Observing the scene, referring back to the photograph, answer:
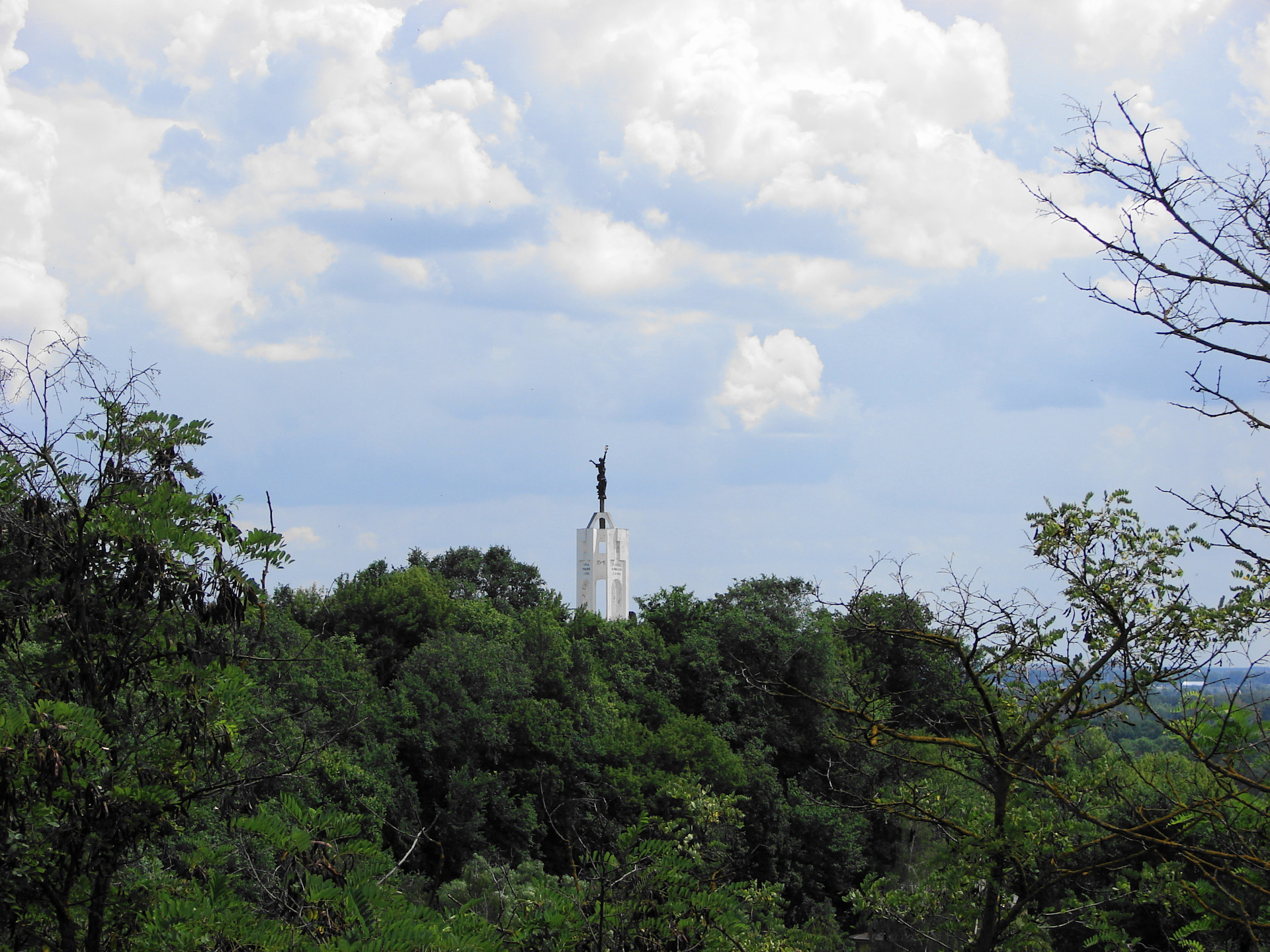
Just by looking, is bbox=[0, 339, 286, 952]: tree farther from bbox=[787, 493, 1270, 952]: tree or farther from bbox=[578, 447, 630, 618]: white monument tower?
bbox=[578, 447, 630, 618]: white monument tower

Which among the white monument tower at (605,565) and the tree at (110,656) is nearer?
the tree at (110,656)

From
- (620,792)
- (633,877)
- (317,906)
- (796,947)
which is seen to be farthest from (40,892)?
(620,792)

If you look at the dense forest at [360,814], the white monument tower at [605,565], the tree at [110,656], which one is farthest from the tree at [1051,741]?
the white monument tower at [605,565]

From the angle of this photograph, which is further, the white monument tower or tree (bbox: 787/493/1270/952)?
the white monument tower

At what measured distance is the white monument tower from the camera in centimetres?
3884

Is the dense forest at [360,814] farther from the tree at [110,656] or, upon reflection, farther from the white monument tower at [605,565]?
the white monument tower at [605,565]

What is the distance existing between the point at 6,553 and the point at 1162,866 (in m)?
7.03

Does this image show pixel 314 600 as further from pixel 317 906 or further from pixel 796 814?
pixel 317 906

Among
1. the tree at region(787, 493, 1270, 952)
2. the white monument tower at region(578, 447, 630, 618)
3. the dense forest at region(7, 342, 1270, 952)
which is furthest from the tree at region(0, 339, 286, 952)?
the white monument tower at region(578, 447, 630, 618)

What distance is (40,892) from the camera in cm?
484

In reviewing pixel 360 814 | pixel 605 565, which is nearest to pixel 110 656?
pixel 360 814

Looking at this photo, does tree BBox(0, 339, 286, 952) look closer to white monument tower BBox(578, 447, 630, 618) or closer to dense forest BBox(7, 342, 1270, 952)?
dense forest BBox(7, 342, 1270, 952)

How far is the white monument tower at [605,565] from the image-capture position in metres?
38.8

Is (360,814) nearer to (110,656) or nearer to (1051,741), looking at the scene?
(110,656)
